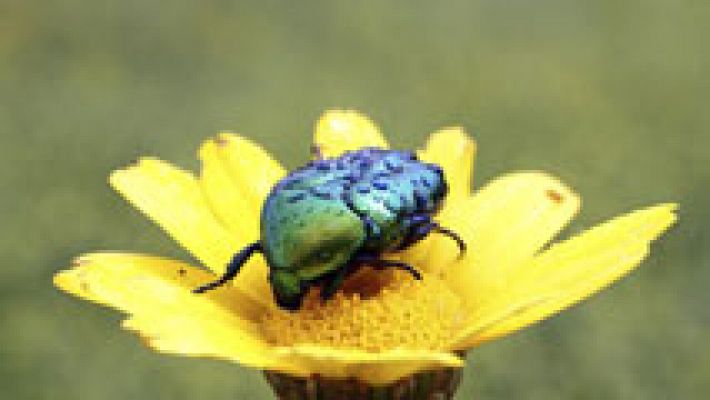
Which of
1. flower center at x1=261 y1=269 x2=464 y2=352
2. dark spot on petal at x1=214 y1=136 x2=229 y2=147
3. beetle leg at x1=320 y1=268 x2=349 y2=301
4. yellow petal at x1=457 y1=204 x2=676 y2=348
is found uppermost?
dark spot on petal at x1=214 y1=136 x2=229 y2=147

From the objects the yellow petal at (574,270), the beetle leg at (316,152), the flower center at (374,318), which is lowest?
the yellow petal at (574,270)

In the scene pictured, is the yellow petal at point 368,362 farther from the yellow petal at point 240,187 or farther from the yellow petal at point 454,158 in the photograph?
the yellow petal at point 454,158

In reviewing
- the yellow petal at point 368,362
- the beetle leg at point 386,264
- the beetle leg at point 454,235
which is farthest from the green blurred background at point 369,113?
the yellow petal at point 368,362

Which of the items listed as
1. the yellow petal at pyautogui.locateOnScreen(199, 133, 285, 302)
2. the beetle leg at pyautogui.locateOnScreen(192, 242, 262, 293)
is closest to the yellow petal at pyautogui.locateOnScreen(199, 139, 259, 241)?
the yellow petal at pyautogui.locateOnScreen(199, 133, 285, 302)

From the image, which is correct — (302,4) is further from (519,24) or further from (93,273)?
(93,273)

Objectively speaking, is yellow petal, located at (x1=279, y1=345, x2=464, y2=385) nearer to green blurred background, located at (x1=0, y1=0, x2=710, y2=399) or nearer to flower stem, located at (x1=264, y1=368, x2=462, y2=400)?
flower stem, located at (x1=264, y1=368, x2=462, y2=400)

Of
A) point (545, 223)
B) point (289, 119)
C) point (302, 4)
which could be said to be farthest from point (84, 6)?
point (545, 223)
